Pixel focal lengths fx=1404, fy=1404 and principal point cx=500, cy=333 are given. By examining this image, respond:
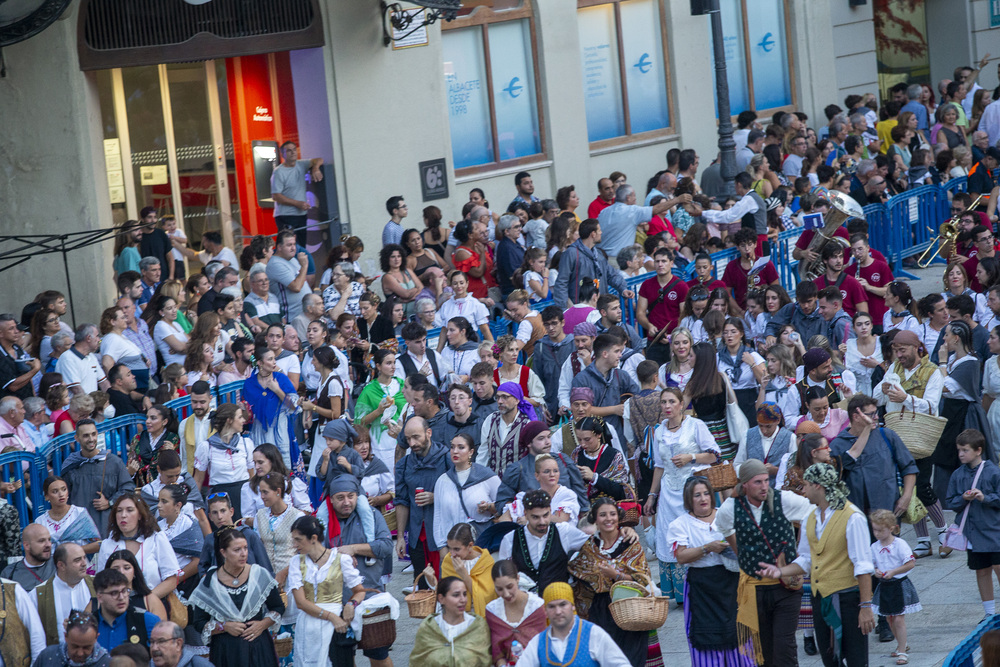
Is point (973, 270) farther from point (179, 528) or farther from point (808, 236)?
point (179, 528)

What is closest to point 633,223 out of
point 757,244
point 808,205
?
point 757,244

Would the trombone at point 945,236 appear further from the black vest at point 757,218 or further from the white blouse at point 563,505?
the white blouse at point 563,505

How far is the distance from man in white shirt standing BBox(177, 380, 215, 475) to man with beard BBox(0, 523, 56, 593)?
211 centimetres

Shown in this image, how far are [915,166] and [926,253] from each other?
141 cm

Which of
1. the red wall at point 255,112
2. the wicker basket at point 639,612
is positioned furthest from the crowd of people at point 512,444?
the red wall at point 255,112

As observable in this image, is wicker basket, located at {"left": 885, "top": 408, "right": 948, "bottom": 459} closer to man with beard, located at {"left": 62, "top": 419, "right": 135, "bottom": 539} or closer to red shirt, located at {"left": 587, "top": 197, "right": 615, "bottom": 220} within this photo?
man with beard, located at {"left": 62, "top": 419, "right": 135, "bottom": 539}

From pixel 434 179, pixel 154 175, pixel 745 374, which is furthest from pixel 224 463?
pixel 434 179

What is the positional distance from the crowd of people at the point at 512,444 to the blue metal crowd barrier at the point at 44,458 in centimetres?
7

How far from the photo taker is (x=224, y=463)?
1124cm

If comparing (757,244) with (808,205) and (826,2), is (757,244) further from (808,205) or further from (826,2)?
(826,2)

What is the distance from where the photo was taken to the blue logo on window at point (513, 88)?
814 inches

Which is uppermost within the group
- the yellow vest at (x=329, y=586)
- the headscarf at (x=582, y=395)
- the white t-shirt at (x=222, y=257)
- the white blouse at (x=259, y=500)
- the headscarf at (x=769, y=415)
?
the white t-shirt at (x=222, y=257)

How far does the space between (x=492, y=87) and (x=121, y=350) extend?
9.01 metres

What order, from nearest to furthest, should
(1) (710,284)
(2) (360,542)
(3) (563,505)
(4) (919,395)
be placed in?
(3) (563,505)
(2) (360,542)
(4) (919,395)
(1) (710,284)
